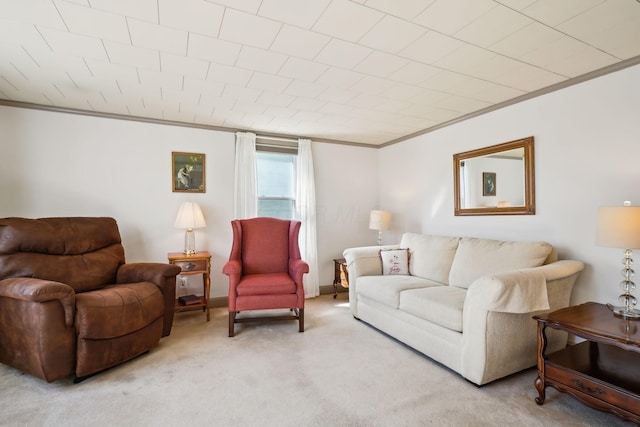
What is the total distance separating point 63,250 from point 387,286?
297cm

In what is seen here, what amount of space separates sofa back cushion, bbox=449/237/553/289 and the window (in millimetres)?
2373

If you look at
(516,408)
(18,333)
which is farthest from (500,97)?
(18,333)

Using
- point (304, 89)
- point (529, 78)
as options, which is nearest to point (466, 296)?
point (529, 78)

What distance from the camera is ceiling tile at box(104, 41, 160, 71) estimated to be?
2.10 meters

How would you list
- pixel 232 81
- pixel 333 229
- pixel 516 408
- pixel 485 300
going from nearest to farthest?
pixel 516 408 < pixel 485 300 < pixel 232 81 < pixel 333 229

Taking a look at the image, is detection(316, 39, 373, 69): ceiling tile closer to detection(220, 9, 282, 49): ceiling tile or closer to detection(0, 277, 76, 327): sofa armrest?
detection(220, 9, 282, 49): ceiling tile

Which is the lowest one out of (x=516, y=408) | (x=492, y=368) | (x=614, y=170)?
(x=516, y=408)

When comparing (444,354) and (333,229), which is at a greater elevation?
(333,229)

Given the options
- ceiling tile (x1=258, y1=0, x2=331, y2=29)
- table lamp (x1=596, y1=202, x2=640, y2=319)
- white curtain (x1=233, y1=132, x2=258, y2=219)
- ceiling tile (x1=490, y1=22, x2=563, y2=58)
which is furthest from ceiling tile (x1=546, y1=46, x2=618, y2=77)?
white curtain (x1=233, y1=132, x2=258, y2=219)

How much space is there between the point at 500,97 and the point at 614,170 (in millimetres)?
1127

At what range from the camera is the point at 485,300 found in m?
2.02

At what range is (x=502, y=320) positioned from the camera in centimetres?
207

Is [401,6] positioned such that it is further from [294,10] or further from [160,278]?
[160,278]

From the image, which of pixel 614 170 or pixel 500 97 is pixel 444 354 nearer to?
pixel 614 170
